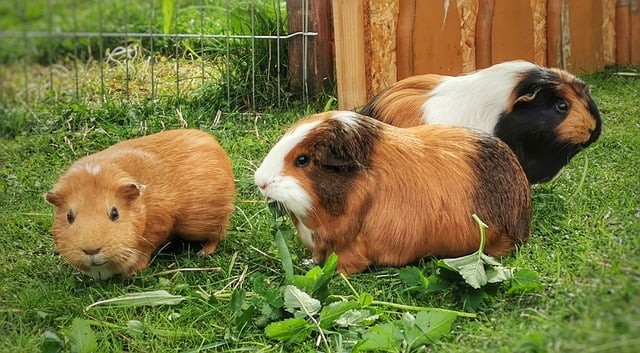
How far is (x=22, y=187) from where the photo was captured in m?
3.83

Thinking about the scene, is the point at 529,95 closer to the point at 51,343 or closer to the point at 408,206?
the point at 408,206

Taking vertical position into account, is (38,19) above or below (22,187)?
above

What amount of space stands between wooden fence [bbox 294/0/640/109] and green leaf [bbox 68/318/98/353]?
2070mm

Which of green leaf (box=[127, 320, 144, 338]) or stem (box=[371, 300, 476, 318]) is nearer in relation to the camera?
stem (box=[371, 300, 476, 318])

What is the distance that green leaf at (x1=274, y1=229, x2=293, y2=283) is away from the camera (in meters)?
2.90

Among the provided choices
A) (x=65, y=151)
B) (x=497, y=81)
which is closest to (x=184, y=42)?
(x=65, y=151)

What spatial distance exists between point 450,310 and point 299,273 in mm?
615

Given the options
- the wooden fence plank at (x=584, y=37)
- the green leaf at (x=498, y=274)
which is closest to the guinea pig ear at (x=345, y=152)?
the green leaf at (x=498, y=274)

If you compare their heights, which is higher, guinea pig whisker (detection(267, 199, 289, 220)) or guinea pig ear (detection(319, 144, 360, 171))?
guinea pig ear (detection(319, 144, 360, 171))

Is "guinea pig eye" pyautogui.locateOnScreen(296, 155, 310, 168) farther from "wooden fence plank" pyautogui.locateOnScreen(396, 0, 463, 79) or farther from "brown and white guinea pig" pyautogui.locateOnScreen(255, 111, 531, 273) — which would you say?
"wooden fence plank" pyautogui.locateOnScreen(396, 0, 463, 79)

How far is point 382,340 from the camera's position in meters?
2.46

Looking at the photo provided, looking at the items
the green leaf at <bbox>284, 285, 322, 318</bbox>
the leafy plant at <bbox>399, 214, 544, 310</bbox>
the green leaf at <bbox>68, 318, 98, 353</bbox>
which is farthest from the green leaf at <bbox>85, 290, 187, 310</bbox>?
the leafy plant at <bbox>399, 214, 544, 310</bbox>

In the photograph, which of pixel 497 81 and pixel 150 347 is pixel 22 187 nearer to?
pixel 150 347

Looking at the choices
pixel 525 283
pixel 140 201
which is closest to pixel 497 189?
pixel 525 283
